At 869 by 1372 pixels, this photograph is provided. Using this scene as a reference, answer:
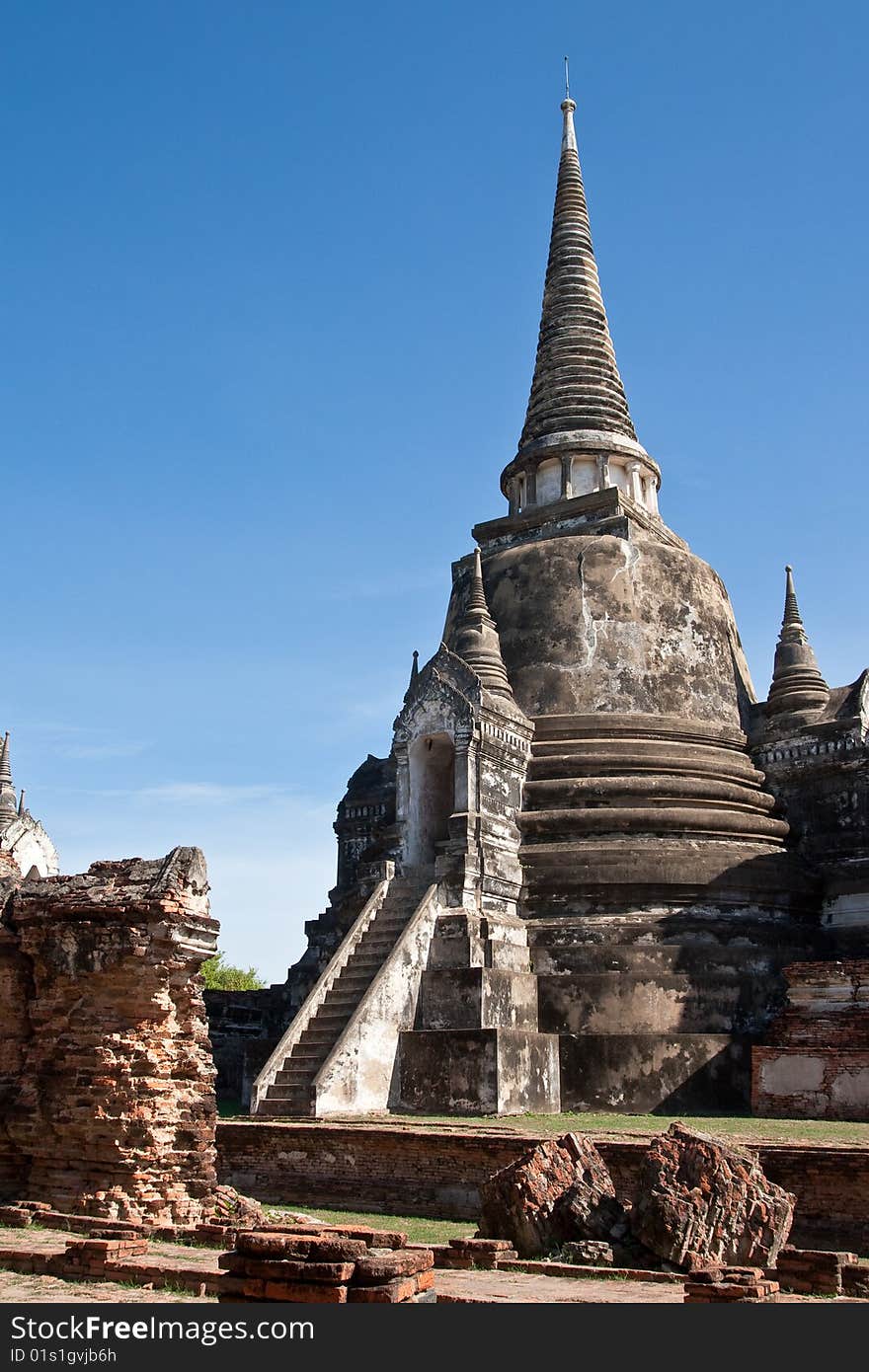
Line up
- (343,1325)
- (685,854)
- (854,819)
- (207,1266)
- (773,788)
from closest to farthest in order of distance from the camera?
(343,1325)
(207,1266)
(685,854)
(854,819)
(773,788)

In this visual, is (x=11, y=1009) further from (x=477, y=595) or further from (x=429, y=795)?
(x=477, y=595)

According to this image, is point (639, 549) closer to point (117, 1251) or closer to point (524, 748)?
point (524, 748)

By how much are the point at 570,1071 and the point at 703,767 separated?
5.76m

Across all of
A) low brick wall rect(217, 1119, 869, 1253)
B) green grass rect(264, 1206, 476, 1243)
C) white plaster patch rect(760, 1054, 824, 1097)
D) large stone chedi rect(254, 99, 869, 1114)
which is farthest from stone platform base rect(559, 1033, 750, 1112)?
green grass rect(264, 1206, 476, 1243)

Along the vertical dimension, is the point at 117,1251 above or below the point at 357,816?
below

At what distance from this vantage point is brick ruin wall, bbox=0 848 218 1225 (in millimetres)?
10109

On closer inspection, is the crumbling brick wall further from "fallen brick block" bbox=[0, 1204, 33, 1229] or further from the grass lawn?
the grass lawn

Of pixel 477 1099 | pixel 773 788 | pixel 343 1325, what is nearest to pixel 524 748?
pixel 773 788

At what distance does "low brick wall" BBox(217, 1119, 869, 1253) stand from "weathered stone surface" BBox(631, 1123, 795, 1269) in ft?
4.68

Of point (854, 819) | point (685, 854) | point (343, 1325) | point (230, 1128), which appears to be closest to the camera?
point (343, 1325)

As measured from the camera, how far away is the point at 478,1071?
16.4 metres

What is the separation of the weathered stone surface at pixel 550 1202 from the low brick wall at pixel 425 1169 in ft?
4.35

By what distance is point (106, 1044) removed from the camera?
10.4 metres

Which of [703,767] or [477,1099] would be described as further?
[703,767]
